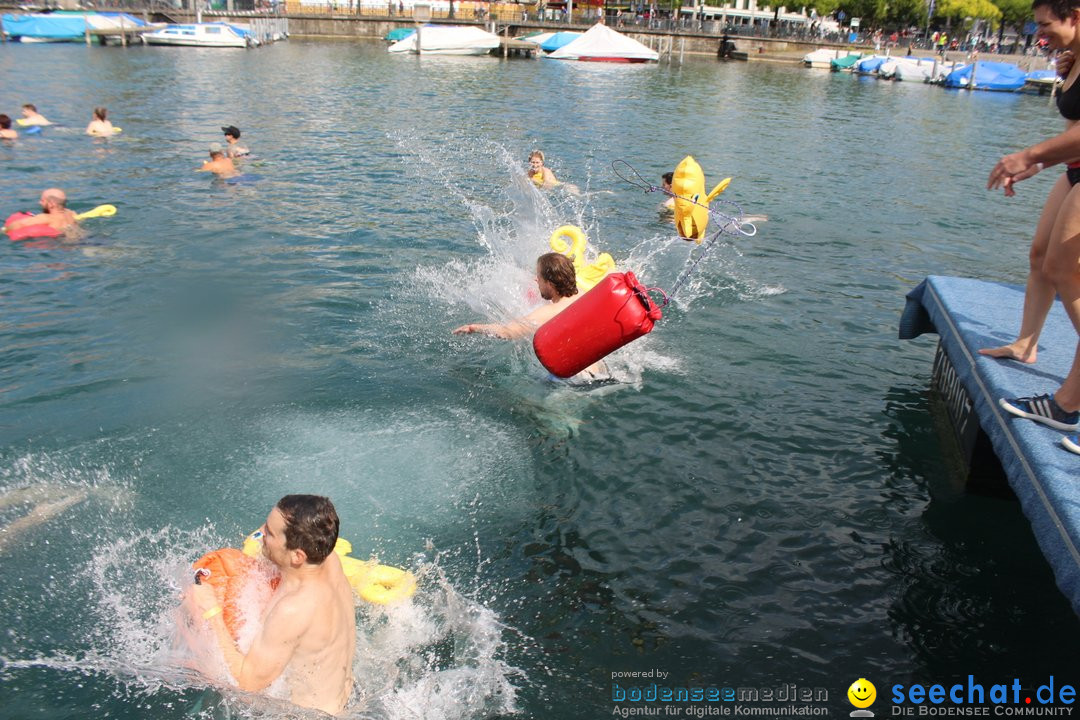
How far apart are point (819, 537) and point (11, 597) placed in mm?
5780

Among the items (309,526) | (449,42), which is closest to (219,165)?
(309,526)

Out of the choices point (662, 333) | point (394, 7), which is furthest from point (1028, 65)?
point (662, 333)

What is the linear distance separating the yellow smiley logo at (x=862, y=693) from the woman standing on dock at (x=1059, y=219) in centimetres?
192

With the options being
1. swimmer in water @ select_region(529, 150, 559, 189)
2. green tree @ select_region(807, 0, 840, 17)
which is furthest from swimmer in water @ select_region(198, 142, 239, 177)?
green tree @ select_region(807, 0, 840, 17)

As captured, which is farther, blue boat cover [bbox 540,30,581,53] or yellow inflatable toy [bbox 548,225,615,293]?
blue boat cover [bbox 540,30,581,53]

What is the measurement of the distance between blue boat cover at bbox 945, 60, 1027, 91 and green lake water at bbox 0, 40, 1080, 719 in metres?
40.7

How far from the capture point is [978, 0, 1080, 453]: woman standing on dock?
4664 millimetres

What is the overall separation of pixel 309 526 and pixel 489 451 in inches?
132

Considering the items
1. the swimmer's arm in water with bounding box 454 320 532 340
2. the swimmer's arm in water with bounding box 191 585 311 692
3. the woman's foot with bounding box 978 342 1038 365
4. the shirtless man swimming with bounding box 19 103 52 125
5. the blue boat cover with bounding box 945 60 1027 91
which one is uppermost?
the blue boat cover with bounding box 945 60 1027 91

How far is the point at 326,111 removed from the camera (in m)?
25.8

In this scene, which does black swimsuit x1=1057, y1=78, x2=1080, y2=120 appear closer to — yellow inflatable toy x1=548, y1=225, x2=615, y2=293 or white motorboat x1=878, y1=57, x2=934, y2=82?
yellow inflatable toy x1=548, y1=225, x2=615, y2=293

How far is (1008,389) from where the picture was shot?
562 cm

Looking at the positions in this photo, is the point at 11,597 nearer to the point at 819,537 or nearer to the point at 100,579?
the point at 100,579

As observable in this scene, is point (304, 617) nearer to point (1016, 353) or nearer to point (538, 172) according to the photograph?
point (1016, 353)
